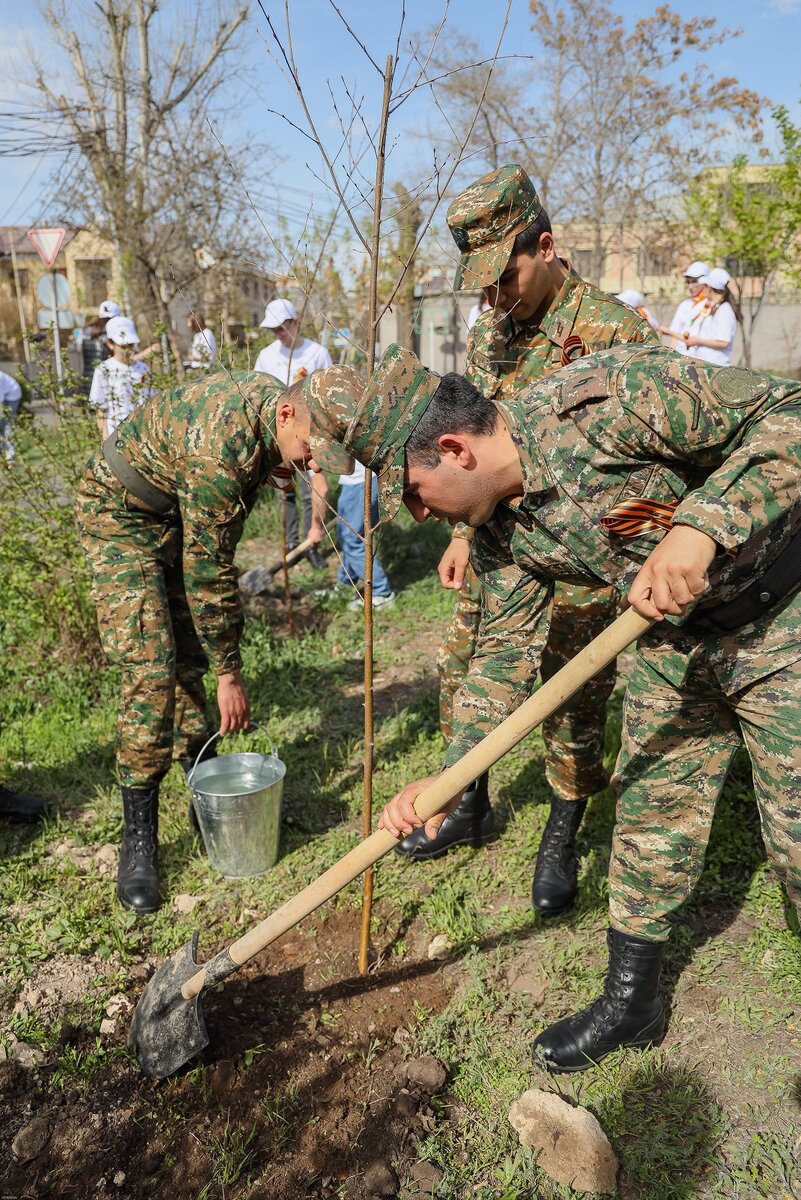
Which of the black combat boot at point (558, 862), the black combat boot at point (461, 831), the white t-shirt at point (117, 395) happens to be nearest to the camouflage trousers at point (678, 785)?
the black combat boot at point (558, 862)

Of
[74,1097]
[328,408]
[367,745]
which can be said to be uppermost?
[328,408]

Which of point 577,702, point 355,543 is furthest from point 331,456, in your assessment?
point 355,543

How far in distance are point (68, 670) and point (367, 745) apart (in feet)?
8.86

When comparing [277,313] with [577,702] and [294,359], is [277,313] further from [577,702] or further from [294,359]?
[577,702]

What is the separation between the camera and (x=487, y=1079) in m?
2.45

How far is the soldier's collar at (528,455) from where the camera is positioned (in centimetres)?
196

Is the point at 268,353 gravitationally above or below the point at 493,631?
above

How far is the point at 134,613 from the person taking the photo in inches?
129

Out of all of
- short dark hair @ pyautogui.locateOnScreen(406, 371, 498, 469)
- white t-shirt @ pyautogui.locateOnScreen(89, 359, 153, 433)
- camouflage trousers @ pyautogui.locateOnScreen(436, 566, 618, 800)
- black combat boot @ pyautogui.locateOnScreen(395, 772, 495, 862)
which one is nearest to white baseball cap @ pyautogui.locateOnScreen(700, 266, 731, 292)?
white t-shirt @ pyautogui.locateOnScreen(89, 359, 153, 433)

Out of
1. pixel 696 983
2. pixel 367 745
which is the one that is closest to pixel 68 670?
pixel 367 745

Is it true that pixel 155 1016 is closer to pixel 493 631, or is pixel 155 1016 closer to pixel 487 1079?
pixel 487 1079

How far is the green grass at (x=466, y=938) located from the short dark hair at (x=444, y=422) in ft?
5.68

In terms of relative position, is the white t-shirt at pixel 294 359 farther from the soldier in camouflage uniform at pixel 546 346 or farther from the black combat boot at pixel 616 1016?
the black combat boot at pixel 616 1016

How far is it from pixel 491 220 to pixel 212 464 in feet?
3.91
